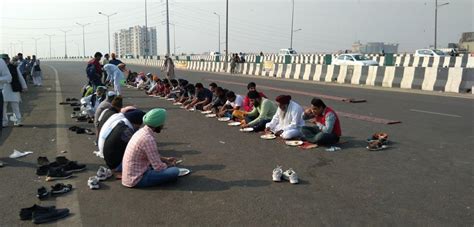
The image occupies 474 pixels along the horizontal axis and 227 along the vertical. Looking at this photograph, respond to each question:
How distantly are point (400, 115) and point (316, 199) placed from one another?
7850mm

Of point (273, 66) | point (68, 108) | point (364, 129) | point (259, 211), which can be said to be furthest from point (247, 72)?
point (259, 211)

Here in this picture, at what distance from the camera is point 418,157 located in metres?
7.47

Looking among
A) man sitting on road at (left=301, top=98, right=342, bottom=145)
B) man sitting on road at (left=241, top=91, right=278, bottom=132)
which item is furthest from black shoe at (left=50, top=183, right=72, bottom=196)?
man sitting on road at (left=241, top=91, right=278, bottom=132)

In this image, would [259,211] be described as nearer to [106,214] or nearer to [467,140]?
[106,214]

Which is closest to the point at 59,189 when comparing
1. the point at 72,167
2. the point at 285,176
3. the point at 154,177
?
the point at 72,167

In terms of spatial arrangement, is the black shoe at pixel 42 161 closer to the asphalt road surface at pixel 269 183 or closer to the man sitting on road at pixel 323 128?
the asphalt road surface at pixel 269 183

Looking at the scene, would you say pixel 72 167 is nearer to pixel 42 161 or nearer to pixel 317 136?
pixel 42 161

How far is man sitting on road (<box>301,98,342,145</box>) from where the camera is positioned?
841 centimetres

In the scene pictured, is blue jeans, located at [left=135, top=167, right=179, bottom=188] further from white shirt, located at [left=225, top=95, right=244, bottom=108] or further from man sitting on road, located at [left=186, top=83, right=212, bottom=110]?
man sitting on road, located at [left=186, top=83, right=212, bottom=110]

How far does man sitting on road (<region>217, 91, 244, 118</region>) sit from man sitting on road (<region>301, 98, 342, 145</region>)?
10.8 ft

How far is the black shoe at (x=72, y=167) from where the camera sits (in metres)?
6.90

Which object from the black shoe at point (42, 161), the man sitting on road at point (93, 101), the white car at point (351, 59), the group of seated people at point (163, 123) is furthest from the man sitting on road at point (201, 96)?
the white car at point (351, 59)

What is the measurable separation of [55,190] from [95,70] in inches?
397

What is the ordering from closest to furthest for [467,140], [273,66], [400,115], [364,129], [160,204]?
[160,204] < [467,140] < [364,129] < [400,115] < [273,66]
